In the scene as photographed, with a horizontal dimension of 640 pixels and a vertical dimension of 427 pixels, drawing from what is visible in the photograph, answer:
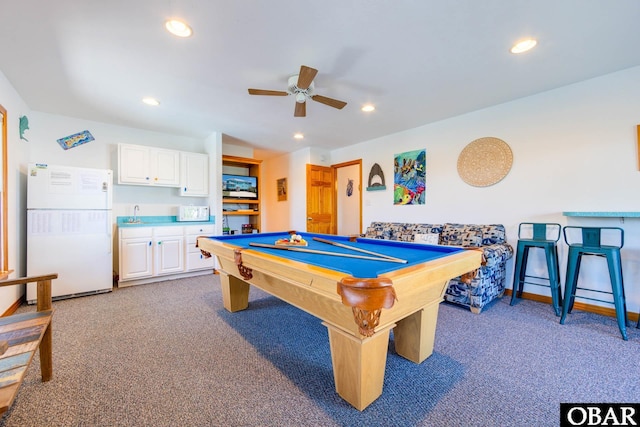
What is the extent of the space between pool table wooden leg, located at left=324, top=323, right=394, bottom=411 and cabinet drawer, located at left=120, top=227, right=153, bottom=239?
3.41 metres

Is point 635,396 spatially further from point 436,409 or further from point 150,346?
point 150,346

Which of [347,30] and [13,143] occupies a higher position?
[347,30]

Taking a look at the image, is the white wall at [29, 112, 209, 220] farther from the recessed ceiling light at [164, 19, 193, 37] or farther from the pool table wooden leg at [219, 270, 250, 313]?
the recessed ceiling light at [164, 19, 193, 37]

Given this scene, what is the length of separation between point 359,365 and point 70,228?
3.67 m

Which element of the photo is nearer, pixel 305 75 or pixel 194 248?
pixel 305 75

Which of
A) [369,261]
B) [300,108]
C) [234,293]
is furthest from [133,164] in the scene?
[369,261]

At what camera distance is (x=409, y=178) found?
165 inches

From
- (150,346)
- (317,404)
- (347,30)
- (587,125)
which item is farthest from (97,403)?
(587,125)

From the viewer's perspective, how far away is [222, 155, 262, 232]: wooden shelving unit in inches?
195

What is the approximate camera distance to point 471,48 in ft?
6.90

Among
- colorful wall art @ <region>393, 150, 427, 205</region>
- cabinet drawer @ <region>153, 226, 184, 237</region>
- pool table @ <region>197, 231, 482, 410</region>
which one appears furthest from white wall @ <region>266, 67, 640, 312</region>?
cabinet drawer @ <region>153, 226, 184, 237</region>

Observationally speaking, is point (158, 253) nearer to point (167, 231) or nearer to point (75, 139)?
point (167, 231)

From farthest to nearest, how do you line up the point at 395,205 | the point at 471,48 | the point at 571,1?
the point at 395,205 < the point at 471,48 < the point at 571,1

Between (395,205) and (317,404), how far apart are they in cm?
346
